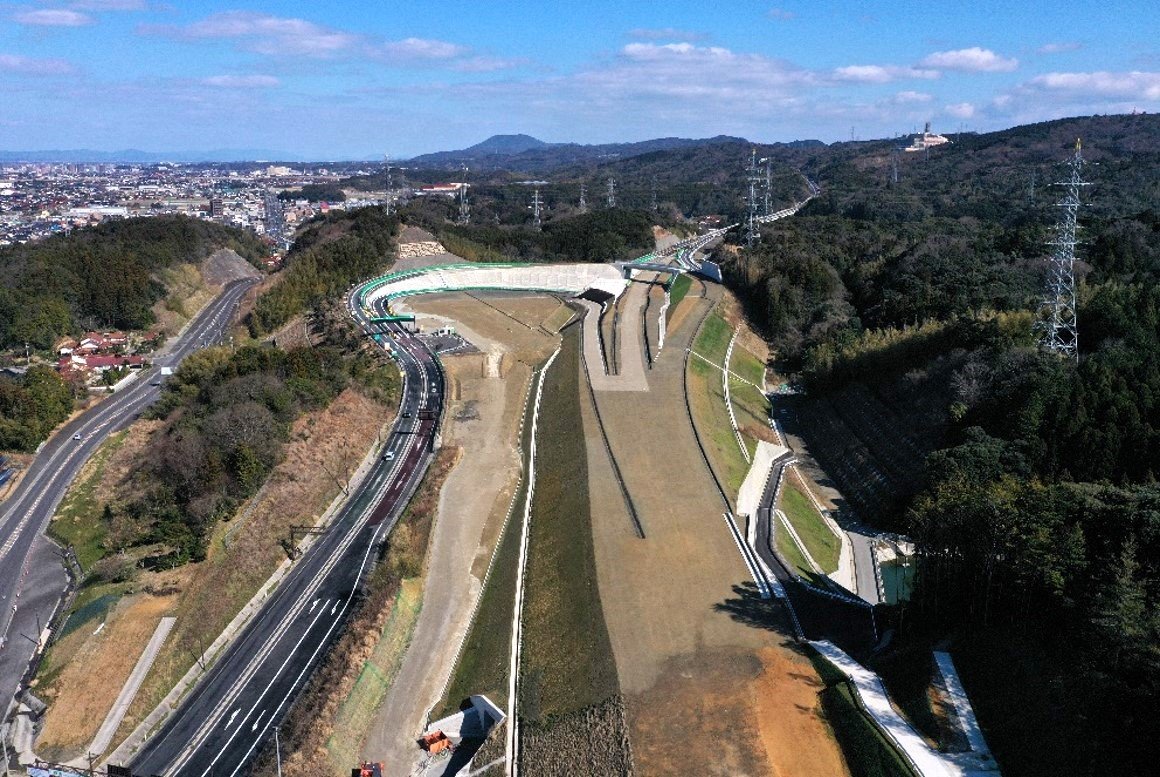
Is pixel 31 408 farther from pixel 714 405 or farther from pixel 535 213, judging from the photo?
pixel 535 213

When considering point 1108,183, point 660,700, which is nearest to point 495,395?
point 660,700

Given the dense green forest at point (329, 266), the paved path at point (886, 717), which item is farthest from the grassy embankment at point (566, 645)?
the dense green forest at point (329, 266)

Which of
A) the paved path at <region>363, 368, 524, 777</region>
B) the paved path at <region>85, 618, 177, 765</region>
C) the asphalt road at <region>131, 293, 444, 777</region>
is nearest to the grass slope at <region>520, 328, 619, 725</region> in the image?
the paved path at <region>363, 368, 524, 777</region>

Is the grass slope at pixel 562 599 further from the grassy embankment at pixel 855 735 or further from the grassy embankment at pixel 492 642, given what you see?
the grassy embankment at pixel 855 735

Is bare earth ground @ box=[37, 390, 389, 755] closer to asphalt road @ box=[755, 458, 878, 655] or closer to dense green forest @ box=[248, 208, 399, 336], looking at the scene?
asphalt road @ box=[755, 458, 878, 655]

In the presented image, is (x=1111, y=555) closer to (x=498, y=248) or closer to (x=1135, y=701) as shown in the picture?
(x=1135, y=701)
